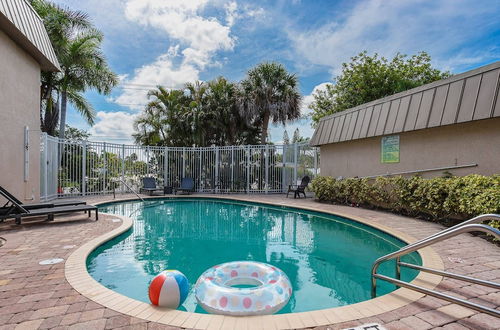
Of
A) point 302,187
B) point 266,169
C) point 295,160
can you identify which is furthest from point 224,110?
point 302,187

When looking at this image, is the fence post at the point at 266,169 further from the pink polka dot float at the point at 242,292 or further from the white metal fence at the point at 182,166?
the pink polka dot float at the point at 242,292

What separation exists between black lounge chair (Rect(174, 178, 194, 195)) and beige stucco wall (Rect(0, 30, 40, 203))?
21.5 feet

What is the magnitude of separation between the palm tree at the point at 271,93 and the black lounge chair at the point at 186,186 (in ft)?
16.0

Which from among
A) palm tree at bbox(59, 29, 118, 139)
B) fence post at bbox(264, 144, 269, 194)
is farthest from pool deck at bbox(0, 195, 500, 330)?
palm tree at bbox(59, 29, 118, 139)

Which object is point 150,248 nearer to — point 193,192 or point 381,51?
point 193,192

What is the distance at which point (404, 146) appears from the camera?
8.43 meters

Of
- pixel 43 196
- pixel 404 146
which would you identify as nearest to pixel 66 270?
pixel 43 196

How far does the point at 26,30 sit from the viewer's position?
21.1 feet

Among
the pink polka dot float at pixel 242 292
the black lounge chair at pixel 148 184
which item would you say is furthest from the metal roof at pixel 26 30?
the pink polka dot float at pixel 242 292

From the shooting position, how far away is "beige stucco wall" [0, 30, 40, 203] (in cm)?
627

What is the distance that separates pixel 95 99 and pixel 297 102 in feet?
38.5

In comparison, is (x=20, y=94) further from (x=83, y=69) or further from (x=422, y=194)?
(x=422, y=194)

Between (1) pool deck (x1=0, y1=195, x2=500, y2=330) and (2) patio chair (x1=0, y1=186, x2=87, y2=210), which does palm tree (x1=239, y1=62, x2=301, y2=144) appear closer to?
(2) patio chair (x1=0, y1=186, x2=87, y2=210)

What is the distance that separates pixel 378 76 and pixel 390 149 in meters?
11.0
